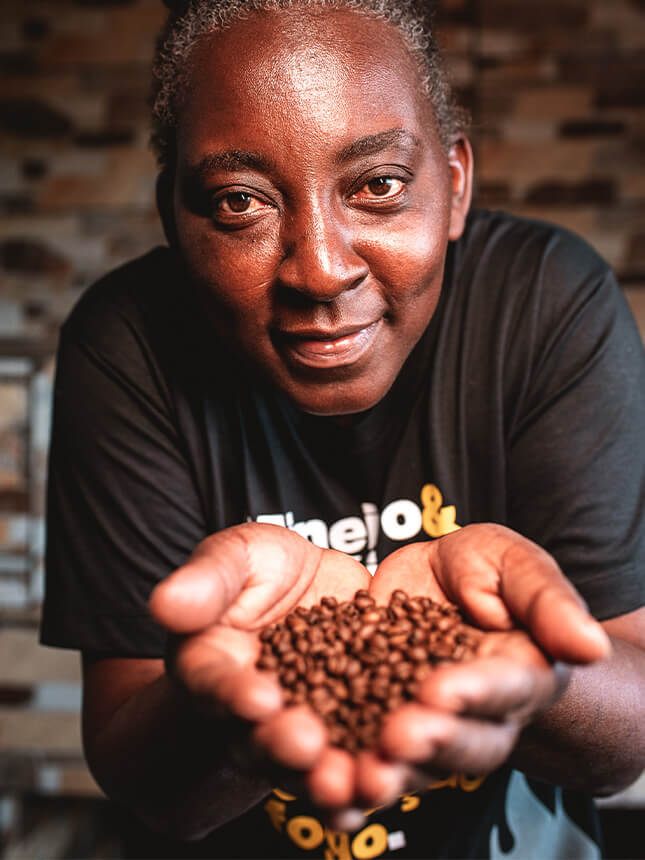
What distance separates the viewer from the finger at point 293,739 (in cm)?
56

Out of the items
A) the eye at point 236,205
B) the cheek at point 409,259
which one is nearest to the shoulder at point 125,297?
the eye at point 236,205

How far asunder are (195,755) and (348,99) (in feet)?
2.44

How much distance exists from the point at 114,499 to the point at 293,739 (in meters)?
0.62

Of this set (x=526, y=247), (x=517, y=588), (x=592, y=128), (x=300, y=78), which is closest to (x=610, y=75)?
(x=592, y=128)

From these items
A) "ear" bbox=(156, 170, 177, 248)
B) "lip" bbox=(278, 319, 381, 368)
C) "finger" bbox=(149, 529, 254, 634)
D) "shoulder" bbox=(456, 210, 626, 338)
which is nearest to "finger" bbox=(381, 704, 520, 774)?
"finger" bbox=(149, 529, 254, 634)

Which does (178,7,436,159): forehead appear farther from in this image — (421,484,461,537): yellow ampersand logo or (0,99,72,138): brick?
(0,99,72,138): brick

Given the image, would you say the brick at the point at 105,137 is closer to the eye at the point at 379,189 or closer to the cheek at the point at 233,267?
the cheek at the point at 233,267

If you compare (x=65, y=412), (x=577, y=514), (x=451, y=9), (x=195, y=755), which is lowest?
(x=195, y=755)

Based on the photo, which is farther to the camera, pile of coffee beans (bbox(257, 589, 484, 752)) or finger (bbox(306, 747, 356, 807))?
pile of coffee beans (bbox(257, 589, 484, 752))

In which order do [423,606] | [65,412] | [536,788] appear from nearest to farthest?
[423,606] → [65,412] → [536,788]

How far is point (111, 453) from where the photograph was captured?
1118mm

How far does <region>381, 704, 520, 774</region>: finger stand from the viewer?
55cm

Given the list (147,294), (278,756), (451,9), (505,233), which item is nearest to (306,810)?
(278,756)

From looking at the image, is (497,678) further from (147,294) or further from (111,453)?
(147,294)
